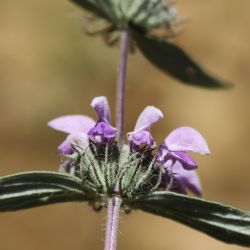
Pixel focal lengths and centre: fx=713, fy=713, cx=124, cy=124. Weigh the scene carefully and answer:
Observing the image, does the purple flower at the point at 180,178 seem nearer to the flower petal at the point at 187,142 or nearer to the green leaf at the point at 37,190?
the flower petal at the point at 187,142

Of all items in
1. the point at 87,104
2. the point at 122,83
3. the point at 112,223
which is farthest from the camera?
the point at 87,104

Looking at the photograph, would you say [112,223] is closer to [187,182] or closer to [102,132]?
[102,132]

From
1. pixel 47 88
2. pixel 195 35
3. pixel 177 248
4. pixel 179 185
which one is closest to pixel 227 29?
pixel 195 35

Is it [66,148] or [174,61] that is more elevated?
[174,61]

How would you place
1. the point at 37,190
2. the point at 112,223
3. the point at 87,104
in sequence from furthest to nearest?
the point at 87,104 → the point at 37,190 → the point at 112,223

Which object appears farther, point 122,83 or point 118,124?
→ point 122,83

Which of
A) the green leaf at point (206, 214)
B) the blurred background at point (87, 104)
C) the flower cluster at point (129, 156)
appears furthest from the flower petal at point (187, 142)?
the blurred background at point (87, 104)

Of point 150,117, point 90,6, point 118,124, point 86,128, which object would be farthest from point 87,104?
point 150,117

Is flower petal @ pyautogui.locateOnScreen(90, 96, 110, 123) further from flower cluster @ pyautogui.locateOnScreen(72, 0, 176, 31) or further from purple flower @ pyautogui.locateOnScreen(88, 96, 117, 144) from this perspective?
flower cluster @ pyautogui.locateOnScreen(72, 0, 176, 31)
